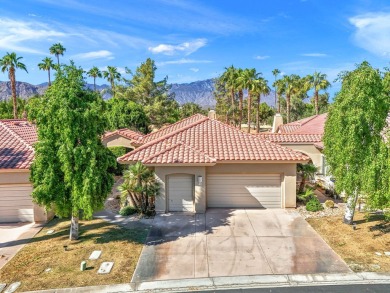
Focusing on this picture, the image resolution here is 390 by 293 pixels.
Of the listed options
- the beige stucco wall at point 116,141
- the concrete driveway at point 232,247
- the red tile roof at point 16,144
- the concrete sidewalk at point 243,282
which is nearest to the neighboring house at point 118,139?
the beige stucco wall at point 116,141

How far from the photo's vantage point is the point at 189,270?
11453mm

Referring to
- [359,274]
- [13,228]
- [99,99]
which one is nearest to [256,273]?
[359,274]

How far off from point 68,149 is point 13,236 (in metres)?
6.10

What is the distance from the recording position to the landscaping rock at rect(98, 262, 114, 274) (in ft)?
37.2

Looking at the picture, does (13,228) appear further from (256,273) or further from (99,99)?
(256,273)

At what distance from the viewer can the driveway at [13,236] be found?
13055 mm

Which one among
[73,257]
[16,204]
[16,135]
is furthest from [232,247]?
[16,135]

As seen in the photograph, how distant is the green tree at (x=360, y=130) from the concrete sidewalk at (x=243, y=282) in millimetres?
3585

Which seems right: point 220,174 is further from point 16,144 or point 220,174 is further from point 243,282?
point 16,144

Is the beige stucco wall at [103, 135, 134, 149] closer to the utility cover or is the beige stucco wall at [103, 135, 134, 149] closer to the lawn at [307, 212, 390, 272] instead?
the utility cover

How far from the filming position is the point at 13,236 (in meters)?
14.9

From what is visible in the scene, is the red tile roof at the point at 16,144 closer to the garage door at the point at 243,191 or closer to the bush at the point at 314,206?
the garage door at the point at 243,191

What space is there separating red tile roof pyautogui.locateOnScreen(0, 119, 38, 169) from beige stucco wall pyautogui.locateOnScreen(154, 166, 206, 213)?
709 centimetres

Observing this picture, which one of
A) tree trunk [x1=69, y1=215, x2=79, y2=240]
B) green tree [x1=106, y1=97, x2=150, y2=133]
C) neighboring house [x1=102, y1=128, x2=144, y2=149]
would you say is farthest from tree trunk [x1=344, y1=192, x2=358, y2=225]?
green tree [x1=106, y1=97, x2=150, y2=133]
